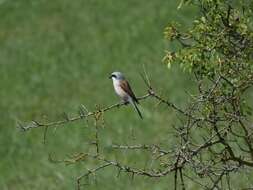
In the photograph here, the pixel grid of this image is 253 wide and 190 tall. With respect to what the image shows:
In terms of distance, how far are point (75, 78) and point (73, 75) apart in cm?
15

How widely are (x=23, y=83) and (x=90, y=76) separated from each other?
1533 mm

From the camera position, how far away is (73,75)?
1836 cm

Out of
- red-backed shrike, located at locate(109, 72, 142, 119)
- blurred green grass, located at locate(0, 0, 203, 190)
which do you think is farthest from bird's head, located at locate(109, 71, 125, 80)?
blurred green grass, located at locate(0, 0, 203, 190)

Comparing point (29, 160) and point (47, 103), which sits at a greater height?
point (47, 103)

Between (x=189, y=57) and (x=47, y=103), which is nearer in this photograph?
(x=189, y=57)

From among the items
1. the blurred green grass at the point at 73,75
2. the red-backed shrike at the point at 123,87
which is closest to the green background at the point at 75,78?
the blurred green grass at the point at 73,75

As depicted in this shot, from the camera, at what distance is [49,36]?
2056cm

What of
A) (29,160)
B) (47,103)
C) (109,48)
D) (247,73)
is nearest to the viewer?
(247,73)

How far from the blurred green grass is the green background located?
→ 0.07 ft

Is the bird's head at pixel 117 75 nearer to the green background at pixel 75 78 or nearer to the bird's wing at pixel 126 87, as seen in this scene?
the bird's wing at pixel 126 87

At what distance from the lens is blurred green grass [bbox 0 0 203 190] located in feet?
45.2

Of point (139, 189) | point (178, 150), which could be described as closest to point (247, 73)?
point (178, 150)

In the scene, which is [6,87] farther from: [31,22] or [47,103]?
[31,22]

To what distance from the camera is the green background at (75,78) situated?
13.6 meters
